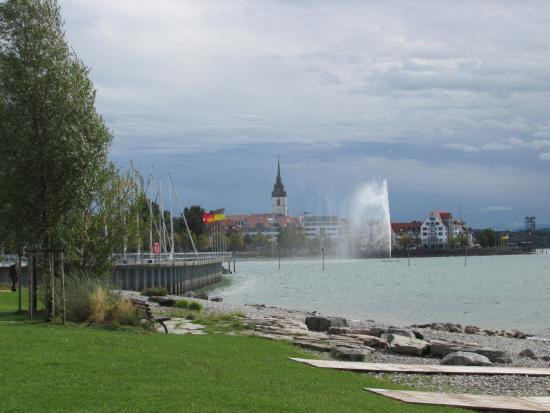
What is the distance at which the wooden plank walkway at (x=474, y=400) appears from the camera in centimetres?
1237

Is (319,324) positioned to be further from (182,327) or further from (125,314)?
(125,314)

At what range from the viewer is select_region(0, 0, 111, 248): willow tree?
22.7 metres

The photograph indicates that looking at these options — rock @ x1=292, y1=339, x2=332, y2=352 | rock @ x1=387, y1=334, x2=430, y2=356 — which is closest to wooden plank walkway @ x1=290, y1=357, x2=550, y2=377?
rock @ x1=292, y1=339, x2=332, y2=352

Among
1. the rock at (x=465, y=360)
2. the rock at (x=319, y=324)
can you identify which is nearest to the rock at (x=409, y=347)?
the rock at (x=465, y=360)

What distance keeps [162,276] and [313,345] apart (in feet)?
175

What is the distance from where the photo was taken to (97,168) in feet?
77.2

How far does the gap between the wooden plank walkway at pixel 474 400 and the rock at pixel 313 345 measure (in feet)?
20.0

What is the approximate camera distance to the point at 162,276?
7175 centimetres

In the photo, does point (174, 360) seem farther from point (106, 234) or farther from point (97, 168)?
point (106, 234)

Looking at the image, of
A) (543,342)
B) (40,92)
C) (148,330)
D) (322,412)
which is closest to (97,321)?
(148,330)

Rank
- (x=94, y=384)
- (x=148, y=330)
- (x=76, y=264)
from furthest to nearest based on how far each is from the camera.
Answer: (x=76, y=264) < (x=148, y=330) < (x=94, y=384)

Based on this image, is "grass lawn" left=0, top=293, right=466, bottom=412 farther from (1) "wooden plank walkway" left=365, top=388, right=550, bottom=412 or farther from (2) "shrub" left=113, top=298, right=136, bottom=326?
(2) "shrub" left=113, top=298, right=136, bottom=326

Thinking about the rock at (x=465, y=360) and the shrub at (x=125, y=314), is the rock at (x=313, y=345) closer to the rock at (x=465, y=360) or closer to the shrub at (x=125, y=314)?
the rock at (x=465, y=360)

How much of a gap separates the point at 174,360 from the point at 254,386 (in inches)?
96.4
